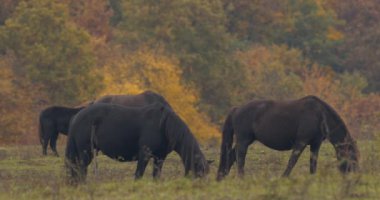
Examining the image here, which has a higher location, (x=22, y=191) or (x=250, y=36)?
(x=22, y=191)

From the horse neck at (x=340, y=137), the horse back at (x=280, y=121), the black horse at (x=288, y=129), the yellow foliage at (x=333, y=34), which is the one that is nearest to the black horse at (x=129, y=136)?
the black horse at (x=288, y=129)

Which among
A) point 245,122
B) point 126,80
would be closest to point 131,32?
point 126,80

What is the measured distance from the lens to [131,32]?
245 feet

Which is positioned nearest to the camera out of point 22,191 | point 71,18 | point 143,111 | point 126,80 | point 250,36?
point 22,191

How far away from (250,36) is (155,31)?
26.0m

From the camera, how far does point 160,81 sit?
6194 centimetres

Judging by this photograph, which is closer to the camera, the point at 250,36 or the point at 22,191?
the point at 22,191

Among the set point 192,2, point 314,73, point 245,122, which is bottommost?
point 314,73

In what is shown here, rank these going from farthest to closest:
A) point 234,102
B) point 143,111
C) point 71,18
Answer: point 71,18, point 234,102, point 143,111

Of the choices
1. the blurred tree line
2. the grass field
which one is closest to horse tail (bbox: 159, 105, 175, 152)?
the grass field

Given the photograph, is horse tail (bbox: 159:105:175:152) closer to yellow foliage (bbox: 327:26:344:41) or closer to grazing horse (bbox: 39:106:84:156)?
grazing horse (bbox: 39:106:84:156)

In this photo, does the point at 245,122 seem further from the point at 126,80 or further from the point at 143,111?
the point at 126,80

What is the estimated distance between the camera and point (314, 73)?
85.0 meters

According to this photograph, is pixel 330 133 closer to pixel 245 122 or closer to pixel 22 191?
pixel 245 122
